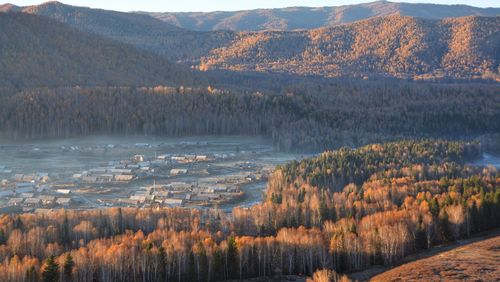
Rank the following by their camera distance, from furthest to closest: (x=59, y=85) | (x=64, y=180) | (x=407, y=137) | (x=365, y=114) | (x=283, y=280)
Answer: (x=59, y=85), (x=365, y=114), (x=407, y=137), (x=64, y=180), (x=283, y=280)

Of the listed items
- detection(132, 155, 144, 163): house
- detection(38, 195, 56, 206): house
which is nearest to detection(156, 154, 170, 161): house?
detection(132, 155, 144, 163): house

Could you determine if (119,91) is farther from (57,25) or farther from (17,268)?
(17,268)

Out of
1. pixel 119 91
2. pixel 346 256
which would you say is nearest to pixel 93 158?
pixel 119 91

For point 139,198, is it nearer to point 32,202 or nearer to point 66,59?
point 32,202

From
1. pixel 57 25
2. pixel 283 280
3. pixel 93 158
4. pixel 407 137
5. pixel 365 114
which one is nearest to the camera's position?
pixel 283 280

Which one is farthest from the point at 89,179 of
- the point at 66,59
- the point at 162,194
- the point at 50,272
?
the point at 66,59

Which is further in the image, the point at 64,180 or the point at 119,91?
the point at 119,91

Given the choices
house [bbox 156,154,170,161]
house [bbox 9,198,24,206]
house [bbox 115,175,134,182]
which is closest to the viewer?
house [bbox 9,198,24,206]

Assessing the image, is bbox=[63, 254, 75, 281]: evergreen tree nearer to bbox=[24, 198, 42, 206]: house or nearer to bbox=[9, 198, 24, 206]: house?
bbox=[24, 198, 42, 206]: house
